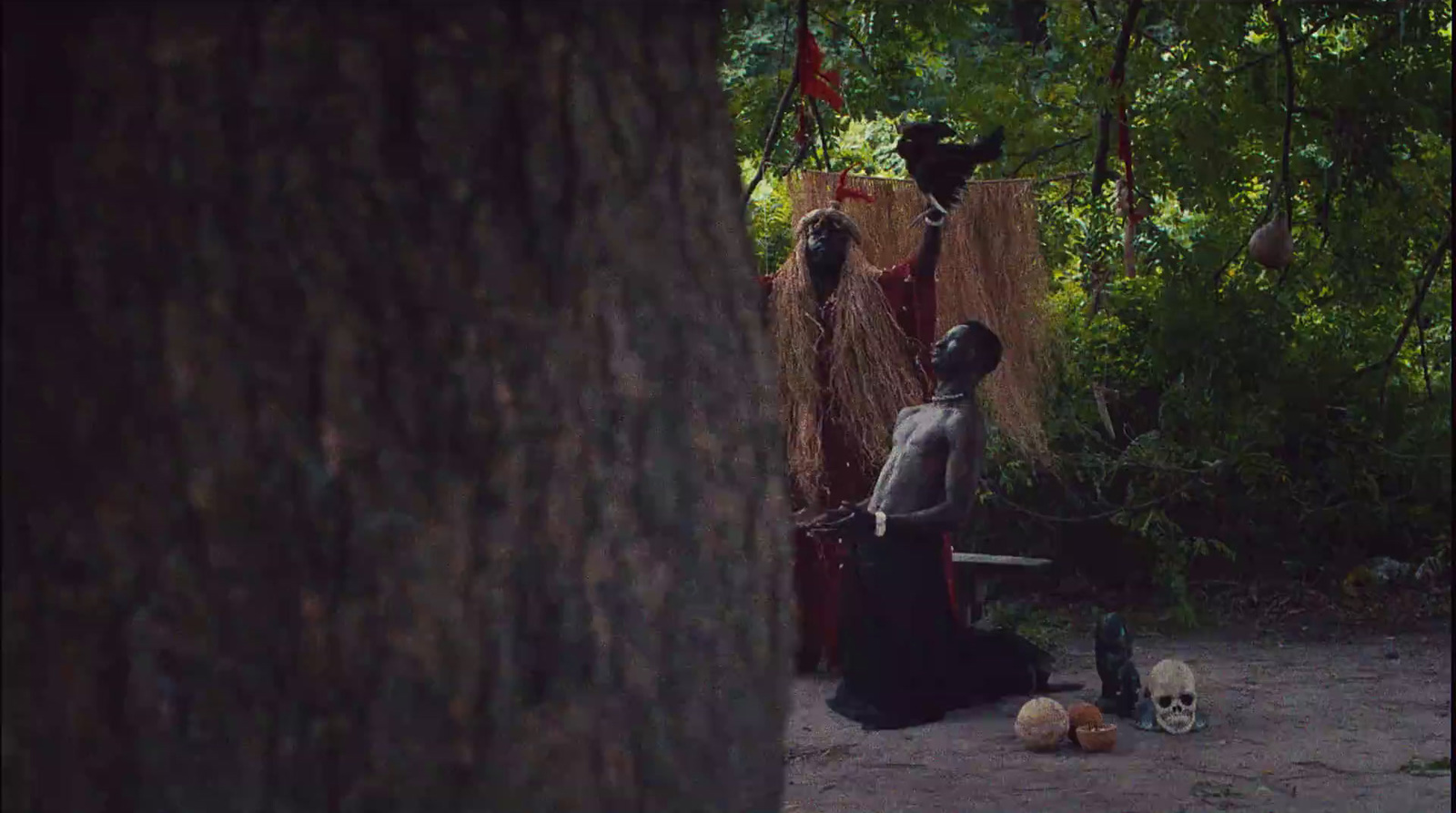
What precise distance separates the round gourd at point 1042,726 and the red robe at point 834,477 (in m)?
1.27

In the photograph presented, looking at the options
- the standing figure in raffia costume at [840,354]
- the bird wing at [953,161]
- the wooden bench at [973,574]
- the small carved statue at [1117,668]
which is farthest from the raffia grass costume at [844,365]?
the small carved statue at [1117,668]

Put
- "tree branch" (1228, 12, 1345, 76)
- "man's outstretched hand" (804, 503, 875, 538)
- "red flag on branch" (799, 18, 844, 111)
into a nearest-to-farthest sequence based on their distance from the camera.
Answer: "red flag on branch" (799, 18, 844, 111)
"tree branch" (1228, 12, 1345, 76)
"man's outstretched hand" (804, 503, 875, 538)

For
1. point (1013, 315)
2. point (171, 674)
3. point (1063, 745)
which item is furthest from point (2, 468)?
point (1013, 315)

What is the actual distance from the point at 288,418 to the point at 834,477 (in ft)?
17.9

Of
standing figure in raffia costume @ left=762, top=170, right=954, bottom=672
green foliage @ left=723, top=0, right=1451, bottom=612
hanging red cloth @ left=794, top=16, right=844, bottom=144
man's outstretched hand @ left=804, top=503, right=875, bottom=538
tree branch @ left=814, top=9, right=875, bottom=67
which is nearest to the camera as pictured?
hanging red cloth @ left=794, top=16, right=844, bottom=144

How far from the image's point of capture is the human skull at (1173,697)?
543 centimetres

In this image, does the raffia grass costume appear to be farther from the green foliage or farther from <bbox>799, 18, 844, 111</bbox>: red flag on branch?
<bbox>799, 18, 844, 111</bbox>: red flag on branch

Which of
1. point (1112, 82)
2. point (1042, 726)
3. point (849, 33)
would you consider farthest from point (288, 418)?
point (849, 33)

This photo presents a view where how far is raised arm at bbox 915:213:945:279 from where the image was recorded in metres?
6.06

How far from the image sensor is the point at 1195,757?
203 inches

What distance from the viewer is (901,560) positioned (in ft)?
18.4

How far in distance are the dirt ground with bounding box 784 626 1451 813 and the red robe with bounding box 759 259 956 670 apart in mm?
237

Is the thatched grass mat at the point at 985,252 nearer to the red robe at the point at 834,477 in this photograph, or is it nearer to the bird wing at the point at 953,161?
the red robe at the point at 834,477

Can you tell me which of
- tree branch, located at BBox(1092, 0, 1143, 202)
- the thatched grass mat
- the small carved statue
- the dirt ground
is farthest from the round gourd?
the thatched grass mat
